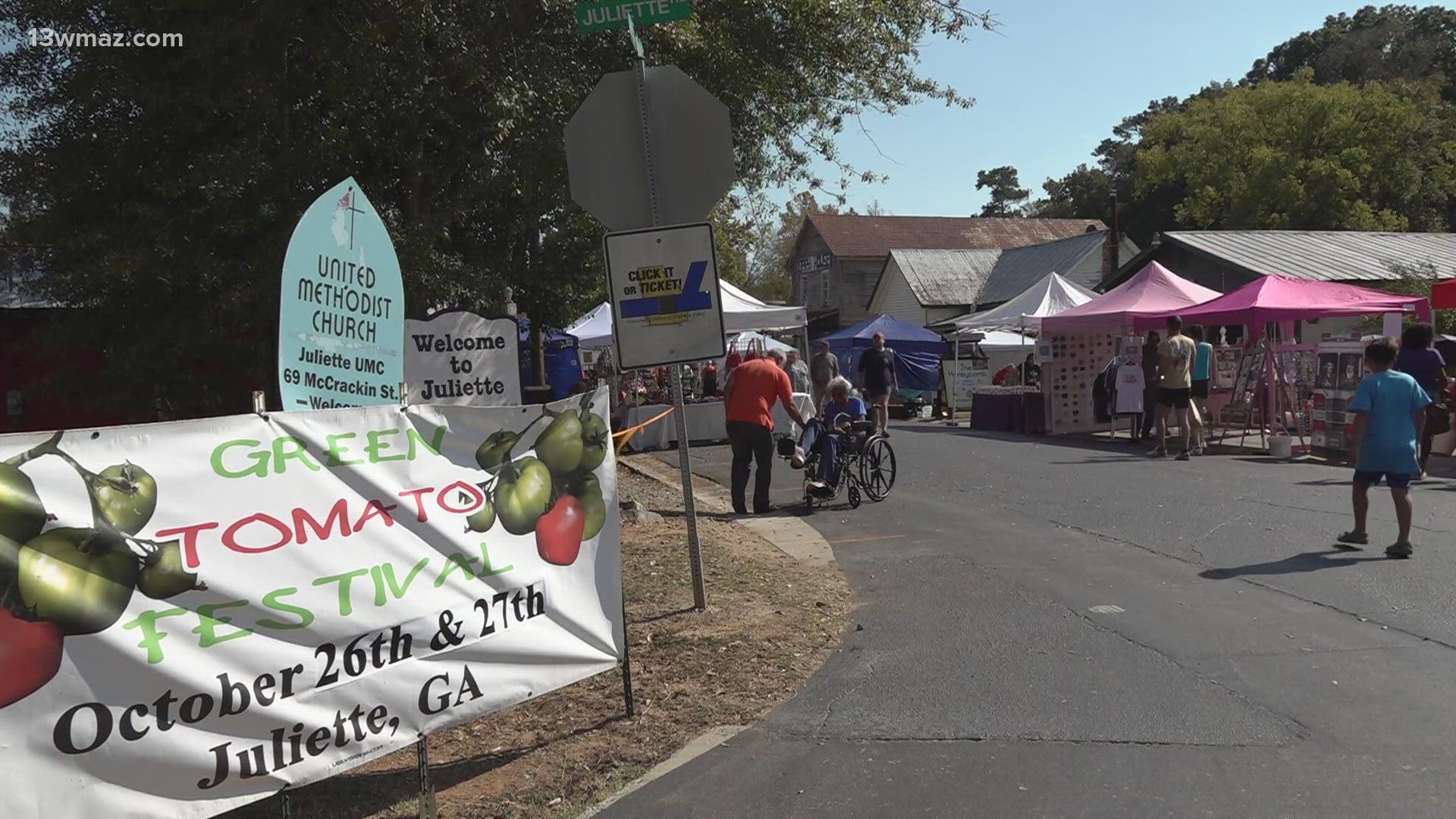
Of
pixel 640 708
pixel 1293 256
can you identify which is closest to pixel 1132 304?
pixel 1293 256

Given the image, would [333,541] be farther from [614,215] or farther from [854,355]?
[854,355]

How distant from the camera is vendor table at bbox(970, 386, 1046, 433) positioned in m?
22.6

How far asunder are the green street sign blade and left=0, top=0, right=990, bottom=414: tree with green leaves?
2.57m

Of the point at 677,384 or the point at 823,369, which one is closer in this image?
the point at 677,384

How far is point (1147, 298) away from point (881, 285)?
3570 cm

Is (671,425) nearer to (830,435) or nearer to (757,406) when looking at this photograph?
(830,435)

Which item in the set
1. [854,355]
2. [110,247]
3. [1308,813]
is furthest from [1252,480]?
[854,355]

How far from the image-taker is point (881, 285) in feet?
184

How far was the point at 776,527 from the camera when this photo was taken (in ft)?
36.5

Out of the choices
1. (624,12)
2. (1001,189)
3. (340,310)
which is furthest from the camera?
(1001,189)

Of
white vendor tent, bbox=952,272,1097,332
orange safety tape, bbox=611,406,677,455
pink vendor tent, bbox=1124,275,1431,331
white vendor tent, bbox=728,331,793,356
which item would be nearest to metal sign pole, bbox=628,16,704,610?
orange safety tape, bbox=611,406,677,455

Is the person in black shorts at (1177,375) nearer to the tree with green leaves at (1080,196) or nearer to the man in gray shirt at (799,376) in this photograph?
the man in gray shirt at (799,376)

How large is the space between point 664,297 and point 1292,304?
13.2 meters

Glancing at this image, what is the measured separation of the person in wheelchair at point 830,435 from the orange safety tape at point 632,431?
22.3 feet
